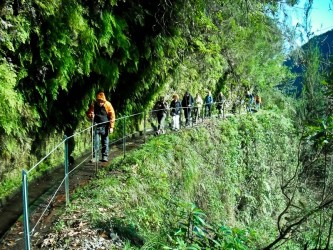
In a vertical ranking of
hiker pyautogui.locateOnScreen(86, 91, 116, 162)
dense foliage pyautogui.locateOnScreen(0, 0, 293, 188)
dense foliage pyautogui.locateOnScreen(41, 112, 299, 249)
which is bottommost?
dense foliage pyautogui.locateOnScreen(41, 112, 299, 249)

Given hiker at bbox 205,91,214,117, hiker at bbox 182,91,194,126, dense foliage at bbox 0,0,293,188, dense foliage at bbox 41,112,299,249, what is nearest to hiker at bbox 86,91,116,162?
dense foliage at bbox 41,112,299,249

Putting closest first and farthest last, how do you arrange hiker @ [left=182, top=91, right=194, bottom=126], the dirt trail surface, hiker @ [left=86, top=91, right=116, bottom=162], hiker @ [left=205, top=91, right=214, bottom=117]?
the dirt trail surface, hiker @ [left=86, top=91, right=116, bottom=162], hiker @ [left=182, top=91, right=194, bottom=126], hiker @ [left=205, top=91, right=214, bottom=117]

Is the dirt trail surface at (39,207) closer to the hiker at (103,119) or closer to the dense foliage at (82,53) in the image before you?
the hiker at (103,119)

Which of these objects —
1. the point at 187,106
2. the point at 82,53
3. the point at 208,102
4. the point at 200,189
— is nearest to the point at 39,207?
the point at 82,53

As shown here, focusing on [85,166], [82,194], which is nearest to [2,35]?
[82,194]

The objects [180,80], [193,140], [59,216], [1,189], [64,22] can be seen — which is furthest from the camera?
[180,80]

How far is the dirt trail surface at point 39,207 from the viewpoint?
511cm

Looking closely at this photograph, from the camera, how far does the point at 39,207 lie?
6.09 metres

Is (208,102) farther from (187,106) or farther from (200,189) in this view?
(200,189)

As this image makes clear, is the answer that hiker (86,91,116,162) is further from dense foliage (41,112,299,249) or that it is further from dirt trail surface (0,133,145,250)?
dense foliage (41,112,299,249)

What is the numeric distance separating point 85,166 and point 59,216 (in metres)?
3.35

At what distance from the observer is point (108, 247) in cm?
477

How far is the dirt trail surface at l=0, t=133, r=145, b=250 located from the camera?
511 centimetres

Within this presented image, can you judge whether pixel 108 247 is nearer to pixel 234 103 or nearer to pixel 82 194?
pixel 82 194
